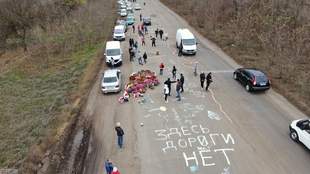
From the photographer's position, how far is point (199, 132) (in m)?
22.9

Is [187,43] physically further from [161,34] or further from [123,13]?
[123,13]

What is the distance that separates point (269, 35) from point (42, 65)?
1057 inches

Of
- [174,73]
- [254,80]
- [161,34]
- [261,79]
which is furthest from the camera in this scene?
[161,34]

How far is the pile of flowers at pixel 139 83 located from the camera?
28969 mm

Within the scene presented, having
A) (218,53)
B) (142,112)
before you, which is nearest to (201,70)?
(218,53)

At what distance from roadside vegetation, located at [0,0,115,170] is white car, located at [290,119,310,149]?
15.0m

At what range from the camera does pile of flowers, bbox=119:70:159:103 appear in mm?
28969

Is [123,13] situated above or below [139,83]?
above

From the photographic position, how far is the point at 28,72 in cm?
4156

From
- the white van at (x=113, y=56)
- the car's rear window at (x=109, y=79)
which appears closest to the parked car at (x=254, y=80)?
the car's rear window at (x=109, y=79)

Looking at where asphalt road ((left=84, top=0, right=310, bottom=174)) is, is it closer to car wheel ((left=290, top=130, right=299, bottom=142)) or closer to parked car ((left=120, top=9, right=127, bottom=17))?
car wheel ((left=290, top=130, right=299, bottom=142))

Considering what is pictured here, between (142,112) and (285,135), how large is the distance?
991 cm

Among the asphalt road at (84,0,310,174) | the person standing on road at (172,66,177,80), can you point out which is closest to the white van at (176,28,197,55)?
the asphalt road at (84,0,310,174)

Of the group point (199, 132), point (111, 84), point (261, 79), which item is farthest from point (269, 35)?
point (199, 132)
